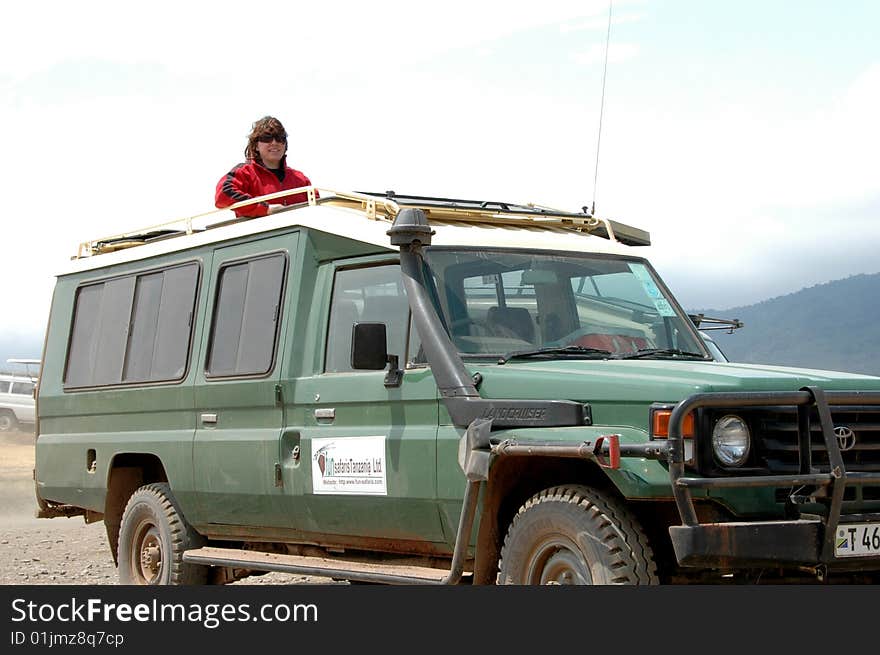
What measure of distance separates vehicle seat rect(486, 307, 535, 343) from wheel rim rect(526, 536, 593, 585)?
134cm

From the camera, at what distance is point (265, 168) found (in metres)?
10.4

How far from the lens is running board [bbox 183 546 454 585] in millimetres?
7402

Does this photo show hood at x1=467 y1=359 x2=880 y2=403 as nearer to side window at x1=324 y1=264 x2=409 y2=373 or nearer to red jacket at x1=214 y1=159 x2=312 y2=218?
side window at x1=324 y1=264 x2=409 y2=373

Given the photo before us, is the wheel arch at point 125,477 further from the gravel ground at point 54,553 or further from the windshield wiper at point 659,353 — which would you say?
the windshield wiper at point 659,353

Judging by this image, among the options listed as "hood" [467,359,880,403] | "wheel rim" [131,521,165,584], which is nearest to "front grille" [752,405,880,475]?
"hood" [467,359,880,403]

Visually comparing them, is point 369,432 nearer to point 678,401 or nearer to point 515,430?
point 515,430

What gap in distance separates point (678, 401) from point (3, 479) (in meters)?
22.0

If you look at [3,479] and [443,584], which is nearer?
[443,584]

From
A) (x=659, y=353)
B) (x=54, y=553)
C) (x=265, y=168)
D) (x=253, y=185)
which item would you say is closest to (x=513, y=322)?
(x=659, y=353)

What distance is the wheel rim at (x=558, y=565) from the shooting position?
20.9 ft

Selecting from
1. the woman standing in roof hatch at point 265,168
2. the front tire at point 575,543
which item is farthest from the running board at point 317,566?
the woman standing in roof hatch at point 265,168

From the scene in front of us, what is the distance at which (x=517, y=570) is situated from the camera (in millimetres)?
6680

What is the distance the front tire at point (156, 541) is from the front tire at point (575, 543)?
3.61 meters
